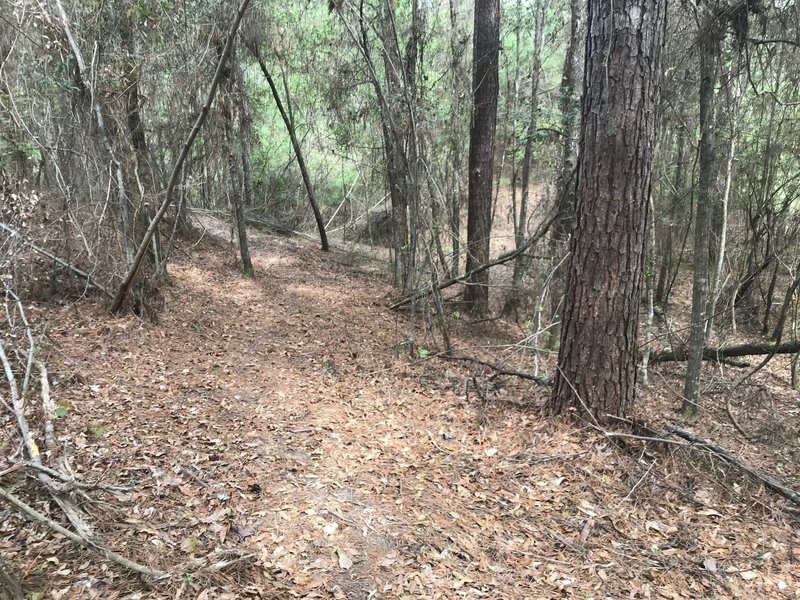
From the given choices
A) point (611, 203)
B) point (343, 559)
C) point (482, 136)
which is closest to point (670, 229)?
point (482, 136)

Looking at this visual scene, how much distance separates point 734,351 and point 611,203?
16.5ft

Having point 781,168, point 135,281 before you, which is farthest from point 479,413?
point 781,168

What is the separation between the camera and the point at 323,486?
13.0ft

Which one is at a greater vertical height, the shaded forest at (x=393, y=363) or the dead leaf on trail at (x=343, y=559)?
the shaded forest at (x=393, y=363)

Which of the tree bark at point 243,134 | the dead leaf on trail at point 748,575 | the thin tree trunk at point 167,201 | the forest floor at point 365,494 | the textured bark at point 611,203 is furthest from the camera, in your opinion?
the tree bark at point 243,134

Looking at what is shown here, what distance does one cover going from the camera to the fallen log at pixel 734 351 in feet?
22.8

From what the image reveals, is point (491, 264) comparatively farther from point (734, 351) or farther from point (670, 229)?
point (670, 229)

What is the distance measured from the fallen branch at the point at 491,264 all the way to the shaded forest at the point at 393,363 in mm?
204

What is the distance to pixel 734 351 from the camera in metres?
7.43

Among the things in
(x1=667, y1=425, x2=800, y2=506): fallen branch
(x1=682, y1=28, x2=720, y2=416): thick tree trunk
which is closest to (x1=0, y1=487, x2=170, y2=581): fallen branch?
(x1=667, y1=425, x2=800, y2=506): fallen branch

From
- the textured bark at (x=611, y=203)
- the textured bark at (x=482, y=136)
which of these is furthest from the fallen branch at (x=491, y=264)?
the textured bark at (x=611, y=203)

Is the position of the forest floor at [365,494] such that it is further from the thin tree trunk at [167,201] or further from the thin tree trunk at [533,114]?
the thin tree trunk at [533,114]

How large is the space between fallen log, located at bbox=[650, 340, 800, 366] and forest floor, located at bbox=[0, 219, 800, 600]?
2214 millimetres

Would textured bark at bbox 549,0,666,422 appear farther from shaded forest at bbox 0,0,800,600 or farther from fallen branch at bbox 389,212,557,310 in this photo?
fallen branch at bbox 389,212,557,310
